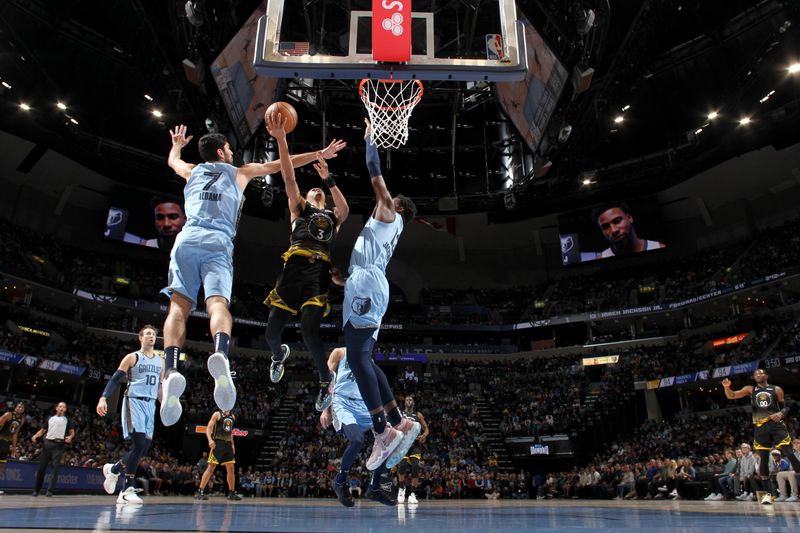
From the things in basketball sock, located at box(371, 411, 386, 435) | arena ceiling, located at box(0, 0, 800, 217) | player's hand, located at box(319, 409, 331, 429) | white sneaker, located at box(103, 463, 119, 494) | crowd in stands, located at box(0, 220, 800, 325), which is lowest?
white sneaker, located at box(103, 463, 119, 494)

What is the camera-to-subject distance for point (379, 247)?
593 cm

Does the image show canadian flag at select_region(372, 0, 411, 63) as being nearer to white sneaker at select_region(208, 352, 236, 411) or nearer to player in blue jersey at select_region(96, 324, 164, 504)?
player in blue jersey at select_region(96, 324, 164, 504)

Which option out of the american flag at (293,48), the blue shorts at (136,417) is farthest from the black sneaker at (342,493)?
the american flag at (293,48)

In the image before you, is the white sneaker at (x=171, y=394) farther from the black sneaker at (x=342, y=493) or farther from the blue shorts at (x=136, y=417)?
the blue shorts at (x=136, y=417)

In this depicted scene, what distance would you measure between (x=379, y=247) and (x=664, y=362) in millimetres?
28562

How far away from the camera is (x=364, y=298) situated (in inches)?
222

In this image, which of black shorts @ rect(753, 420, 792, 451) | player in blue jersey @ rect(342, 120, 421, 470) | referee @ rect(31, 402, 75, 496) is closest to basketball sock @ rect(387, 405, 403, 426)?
player in blue jersey @ rect(342, 120, 421, 470)

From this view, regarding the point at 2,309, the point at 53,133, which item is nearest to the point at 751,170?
the point at 53,133

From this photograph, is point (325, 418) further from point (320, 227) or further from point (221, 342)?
point (221, 342)

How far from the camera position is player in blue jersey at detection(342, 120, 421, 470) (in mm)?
5496

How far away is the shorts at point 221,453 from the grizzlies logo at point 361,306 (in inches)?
324

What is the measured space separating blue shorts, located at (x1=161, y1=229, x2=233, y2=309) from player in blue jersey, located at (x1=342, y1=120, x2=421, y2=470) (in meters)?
1.24

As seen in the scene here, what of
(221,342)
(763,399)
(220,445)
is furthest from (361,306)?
(763,399)

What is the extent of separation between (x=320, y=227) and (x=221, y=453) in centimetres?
777
